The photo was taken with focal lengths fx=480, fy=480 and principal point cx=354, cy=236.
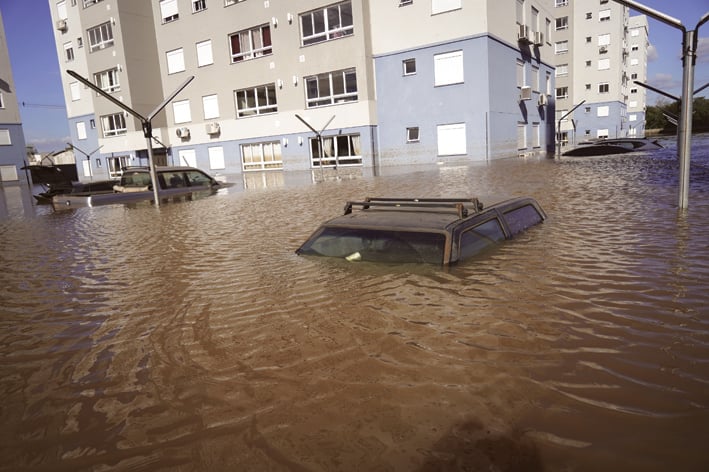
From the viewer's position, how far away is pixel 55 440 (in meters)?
2.54

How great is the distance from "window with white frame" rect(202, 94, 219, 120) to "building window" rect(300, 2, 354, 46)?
7.47 m

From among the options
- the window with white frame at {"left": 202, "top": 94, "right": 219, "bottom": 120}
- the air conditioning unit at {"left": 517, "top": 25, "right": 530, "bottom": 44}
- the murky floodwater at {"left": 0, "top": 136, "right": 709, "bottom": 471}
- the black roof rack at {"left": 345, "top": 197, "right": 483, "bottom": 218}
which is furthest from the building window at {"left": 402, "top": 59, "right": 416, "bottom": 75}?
the black roof rack at {"left": 345, "top": 197, "right": 483, "bottom": 218}

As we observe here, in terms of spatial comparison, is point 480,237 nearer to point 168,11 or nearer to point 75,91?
point 168,11

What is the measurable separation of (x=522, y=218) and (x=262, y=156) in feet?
82.2

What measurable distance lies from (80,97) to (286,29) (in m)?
21.9

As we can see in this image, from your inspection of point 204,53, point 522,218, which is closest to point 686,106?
point 522,218

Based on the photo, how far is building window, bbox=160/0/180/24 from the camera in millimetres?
31188

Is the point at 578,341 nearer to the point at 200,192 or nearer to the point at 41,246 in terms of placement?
the point at 41,246

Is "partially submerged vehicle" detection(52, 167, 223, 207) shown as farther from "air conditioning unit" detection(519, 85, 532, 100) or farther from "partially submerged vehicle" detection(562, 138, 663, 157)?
"partially submerged vehicle" detection(562, 138, 663, 157)

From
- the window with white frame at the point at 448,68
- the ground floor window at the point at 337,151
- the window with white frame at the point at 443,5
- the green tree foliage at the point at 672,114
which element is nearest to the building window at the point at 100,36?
the ground floor window at the point at 337,151

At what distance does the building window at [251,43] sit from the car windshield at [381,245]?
2491 centimetres

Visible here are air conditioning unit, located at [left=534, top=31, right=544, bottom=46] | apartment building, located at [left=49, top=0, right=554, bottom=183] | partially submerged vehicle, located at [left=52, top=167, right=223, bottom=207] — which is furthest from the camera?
air conditioning unit, located at [left=534, top=31, right=544, bottom=46]

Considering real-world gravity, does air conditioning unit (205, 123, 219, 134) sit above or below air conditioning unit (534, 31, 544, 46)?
below

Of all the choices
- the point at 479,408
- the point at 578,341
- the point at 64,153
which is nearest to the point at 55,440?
the point at 479,408
